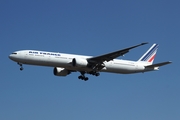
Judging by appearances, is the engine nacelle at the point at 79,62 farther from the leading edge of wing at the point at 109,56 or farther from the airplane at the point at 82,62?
the leading edge of wing at the point at 109,56

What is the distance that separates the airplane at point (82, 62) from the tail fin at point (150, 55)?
1.22 metres

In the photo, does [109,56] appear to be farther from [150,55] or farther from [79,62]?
[150,55]

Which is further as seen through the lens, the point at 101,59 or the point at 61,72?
the point at 61,72

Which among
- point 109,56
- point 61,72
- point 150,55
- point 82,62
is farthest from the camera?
point 150,55

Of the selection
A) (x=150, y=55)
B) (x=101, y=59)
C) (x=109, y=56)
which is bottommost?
(x=101, y=59)

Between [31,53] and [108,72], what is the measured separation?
1205 cm

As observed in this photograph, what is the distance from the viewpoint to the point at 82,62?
54.8 metres

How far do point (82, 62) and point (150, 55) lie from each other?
14.8m

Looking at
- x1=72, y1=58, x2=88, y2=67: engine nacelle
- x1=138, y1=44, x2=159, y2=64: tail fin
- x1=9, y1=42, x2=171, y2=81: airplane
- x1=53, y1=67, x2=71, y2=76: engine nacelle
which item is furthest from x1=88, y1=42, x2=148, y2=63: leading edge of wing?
x1=138, y1=44, x2=159, y2=64: tail fin

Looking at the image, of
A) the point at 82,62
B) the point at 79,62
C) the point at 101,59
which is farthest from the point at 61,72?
the point at 101,59

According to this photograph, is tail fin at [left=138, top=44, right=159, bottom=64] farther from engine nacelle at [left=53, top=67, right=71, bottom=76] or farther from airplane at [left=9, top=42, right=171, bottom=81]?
engine nacelle at [left=53, top=67, right=71, bottom=76]

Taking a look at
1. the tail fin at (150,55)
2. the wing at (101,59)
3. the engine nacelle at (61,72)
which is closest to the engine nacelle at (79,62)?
the wing at (101,59)

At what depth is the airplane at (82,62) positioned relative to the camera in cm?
5316

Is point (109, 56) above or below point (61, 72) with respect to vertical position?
above
